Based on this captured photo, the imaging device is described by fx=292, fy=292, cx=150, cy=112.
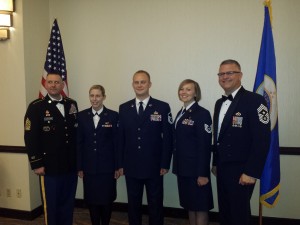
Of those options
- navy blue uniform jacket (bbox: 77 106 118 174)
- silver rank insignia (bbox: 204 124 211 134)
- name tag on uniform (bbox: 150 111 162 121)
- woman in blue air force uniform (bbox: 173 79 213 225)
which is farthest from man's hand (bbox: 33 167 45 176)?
silver rank insignia (bbox: 204 124 211 134)

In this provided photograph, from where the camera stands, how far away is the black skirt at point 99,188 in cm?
278

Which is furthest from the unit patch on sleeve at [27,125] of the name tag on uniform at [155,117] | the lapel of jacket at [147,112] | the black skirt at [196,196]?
the black skirt at [196,196]

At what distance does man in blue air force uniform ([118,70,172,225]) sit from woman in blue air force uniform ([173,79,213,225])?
0.21 meters

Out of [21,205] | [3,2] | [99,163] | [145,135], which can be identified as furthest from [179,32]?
[21,205]

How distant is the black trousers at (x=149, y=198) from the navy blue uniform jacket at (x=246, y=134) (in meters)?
0.74

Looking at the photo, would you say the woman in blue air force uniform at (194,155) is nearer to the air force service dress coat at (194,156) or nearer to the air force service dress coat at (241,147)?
the air force service dress coat at (194,156)

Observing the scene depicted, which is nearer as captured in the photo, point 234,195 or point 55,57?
point 234,195

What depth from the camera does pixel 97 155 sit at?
2.80m

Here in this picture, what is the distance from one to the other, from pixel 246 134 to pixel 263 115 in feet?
0.63

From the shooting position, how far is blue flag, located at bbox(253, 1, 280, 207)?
283 cm

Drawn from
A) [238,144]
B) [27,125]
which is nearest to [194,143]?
[238,144]

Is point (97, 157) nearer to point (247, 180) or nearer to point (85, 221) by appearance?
point (85, 221)

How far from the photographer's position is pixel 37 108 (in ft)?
8.99

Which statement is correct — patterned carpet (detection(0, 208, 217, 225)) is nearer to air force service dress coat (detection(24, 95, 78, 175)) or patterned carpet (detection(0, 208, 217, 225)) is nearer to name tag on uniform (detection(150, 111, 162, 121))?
air force service dress coat (detection(24, 95, 78, 175))
